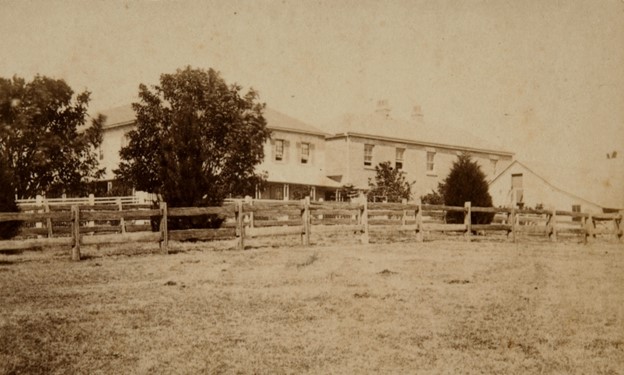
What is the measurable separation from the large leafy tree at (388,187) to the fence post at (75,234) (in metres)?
24.3

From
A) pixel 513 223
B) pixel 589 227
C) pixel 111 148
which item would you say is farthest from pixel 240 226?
pixel 111 148

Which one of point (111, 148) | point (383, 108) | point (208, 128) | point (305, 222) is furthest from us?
point (383, 108)

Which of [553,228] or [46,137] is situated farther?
[46,137]

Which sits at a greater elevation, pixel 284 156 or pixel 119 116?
pixel 119 116

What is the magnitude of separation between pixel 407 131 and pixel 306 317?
1502 inches

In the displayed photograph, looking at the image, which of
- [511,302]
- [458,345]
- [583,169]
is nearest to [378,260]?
[511,302]

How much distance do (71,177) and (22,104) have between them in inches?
179

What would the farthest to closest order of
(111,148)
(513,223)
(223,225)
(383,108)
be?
1. (383,108)
2. (111,148)
3. (513,223)
4. (223,225)

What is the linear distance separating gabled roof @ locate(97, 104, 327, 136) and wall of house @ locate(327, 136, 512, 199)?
5.64ft

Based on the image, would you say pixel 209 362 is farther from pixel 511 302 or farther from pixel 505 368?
pixel 511 302

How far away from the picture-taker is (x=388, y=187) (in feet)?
123

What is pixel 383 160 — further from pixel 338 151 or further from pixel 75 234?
pixel 75 234

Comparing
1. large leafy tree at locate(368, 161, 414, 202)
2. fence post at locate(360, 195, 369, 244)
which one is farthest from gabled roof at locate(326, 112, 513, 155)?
fence post at locate(360, 195, 369, 244)

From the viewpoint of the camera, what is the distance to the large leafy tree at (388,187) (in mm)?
37188
